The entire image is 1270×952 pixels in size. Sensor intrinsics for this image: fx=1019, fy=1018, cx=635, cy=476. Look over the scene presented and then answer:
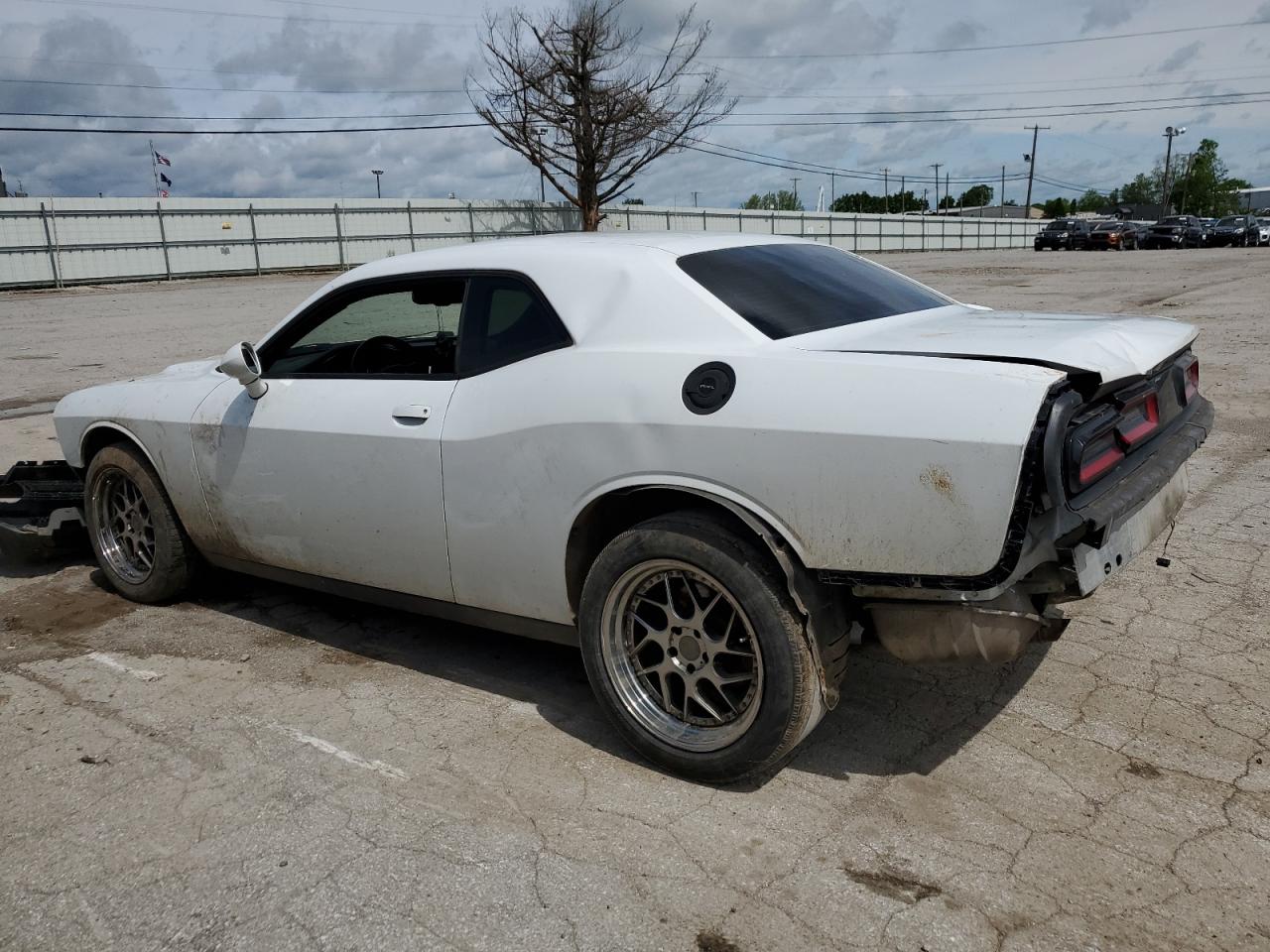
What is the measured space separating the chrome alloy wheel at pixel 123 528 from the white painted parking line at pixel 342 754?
66.7 inches

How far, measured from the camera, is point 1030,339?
290cm

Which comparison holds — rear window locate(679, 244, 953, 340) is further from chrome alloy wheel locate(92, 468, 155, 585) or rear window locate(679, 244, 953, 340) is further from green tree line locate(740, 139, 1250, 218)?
green tree line locate(740, 139, 1250, 218)

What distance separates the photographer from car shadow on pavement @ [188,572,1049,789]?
322 centimetres

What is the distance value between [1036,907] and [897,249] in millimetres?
58975

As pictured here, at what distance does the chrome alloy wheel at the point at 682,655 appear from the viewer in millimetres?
2986

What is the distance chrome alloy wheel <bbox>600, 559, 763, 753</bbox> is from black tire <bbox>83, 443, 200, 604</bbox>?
8.13ft

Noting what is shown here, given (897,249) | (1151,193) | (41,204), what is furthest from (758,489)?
(1151,193)

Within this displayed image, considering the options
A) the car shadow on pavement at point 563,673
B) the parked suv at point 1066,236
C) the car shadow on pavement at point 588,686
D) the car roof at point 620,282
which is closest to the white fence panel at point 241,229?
the parked suv at point 1066,236

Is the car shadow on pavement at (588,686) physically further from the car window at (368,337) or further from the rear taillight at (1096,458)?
the car window at (368,337)

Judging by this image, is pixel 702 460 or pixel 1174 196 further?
pixel 1174 196

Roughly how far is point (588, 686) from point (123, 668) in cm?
191

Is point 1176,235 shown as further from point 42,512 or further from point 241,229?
point 42,512

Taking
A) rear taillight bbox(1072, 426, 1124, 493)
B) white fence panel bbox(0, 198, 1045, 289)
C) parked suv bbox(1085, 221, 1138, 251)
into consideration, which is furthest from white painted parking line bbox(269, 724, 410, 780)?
parked suv bbox(1085, 221, 1138, 251)

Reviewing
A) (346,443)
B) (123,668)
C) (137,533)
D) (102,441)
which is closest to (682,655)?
(346,443)
